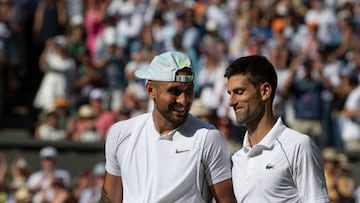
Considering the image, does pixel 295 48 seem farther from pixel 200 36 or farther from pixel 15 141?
pixel 15 141

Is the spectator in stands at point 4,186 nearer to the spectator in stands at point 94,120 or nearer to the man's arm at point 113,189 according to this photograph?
the spectator in stands at point 94,120

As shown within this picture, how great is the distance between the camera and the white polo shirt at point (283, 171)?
5.93 m

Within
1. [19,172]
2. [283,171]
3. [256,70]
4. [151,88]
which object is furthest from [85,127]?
[283,171]

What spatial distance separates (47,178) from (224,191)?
9.16m

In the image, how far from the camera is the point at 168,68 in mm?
6523

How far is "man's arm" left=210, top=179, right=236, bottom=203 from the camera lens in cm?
646

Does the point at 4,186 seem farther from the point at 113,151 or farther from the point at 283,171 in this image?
the point at 283,171

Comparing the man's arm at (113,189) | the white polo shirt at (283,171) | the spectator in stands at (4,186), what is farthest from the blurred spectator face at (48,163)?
the white polo shirt at (283,171)

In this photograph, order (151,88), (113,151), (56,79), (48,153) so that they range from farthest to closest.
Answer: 1. (56,79)
2. (48,153)
3. (113,151)
4. (151,88)

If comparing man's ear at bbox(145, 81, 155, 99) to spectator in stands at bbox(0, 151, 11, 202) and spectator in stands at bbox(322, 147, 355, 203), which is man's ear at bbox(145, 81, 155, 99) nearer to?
spectator in stands at bbox(322, 147, 355, 203)

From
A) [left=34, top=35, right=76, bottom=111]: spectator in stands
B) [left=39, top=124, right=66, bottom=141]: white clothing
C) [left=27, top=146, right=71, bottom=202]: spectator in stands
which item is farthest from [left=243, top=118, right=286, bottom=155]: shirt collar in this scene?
[left=34, top=35, right=76, bottom=111]: spectator in stands

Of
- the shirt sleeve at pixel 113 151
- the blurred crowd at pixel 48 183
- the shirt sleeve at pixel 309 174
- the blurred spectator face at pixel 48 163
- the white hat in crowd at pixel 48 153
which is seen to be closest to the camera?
the shirt sleeve at pixel 309 174

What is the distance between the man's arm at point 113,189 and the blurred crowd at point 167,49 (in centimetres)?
582

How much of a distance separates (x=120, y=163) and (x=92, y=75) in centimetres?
1152
